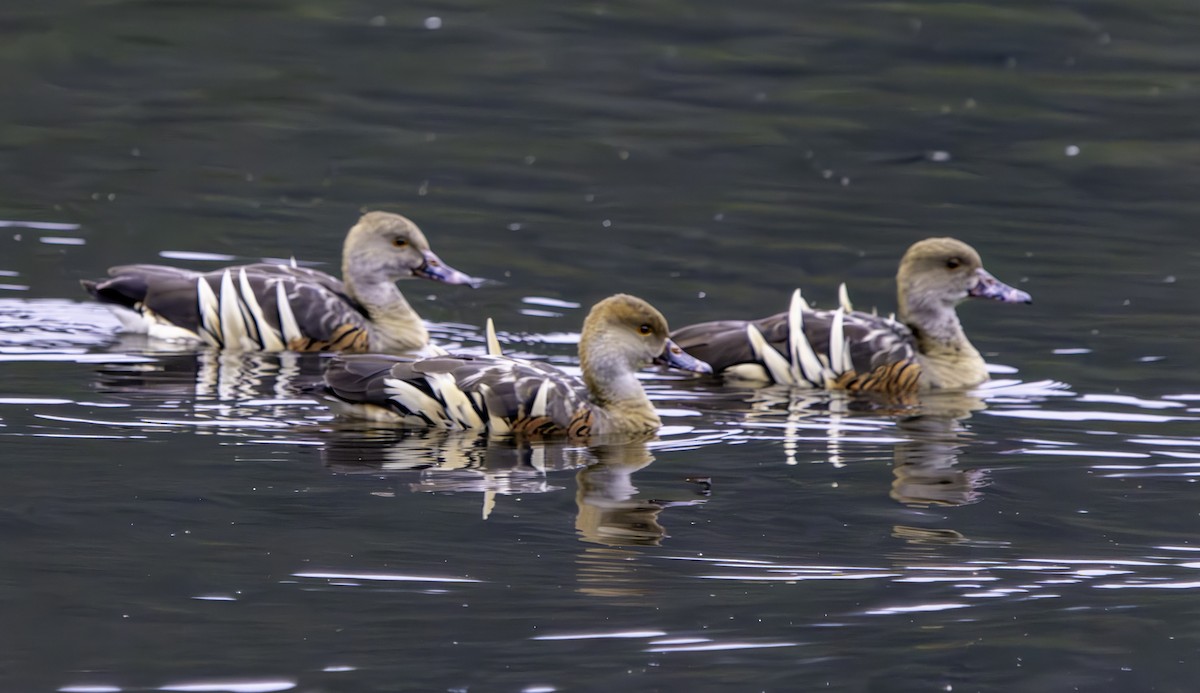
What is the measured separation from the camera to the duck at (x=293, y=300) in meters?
11.8

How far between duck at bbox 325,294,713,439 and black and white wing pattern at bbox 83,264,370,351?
1771mm

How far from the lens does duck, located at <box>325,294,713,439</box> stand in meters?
9.73

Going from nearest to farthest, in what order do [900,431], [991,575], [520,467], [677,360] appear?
[991,575] < [520,467] < [677,360] < [900,431]

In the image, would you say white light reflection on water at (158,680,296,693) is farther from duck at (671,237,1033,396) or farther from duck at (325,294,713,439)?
duck at (671,237,1033,396)

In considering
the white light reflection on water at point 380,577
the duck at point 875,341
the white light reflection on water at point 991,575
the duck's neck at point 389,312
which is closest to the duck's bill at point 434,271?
the duck's neck at point 389,312

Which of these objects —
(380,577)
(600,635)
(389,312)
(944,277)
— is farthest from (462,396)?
(944,277)

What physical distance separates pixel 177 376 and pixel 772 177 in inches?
342

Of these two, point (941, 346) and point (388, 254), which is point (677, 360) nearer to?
point (941, 346)

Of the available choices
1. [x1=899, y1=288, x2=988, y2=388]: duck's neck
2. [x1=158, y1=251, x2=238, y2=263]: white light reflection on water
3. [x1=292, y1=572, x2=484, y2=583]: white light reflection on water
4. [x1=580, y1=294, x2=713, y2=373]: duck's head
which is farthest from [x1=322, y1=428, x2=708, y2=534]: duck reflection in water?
[x1=158, y1=251, x2=238, y2=263]: white light reflection on water

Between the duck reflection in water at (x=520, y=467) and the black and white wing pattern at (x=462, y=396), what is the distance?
0.09 meters

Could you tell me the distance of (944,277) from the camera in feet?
39.5

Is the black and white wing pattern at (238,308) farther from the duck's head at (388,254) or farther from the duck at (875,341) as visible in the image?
the duck at (875,341)

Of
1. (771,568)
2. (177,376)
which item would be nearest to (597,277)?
(177,376)

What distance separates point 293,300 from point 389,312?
820 millimetres
